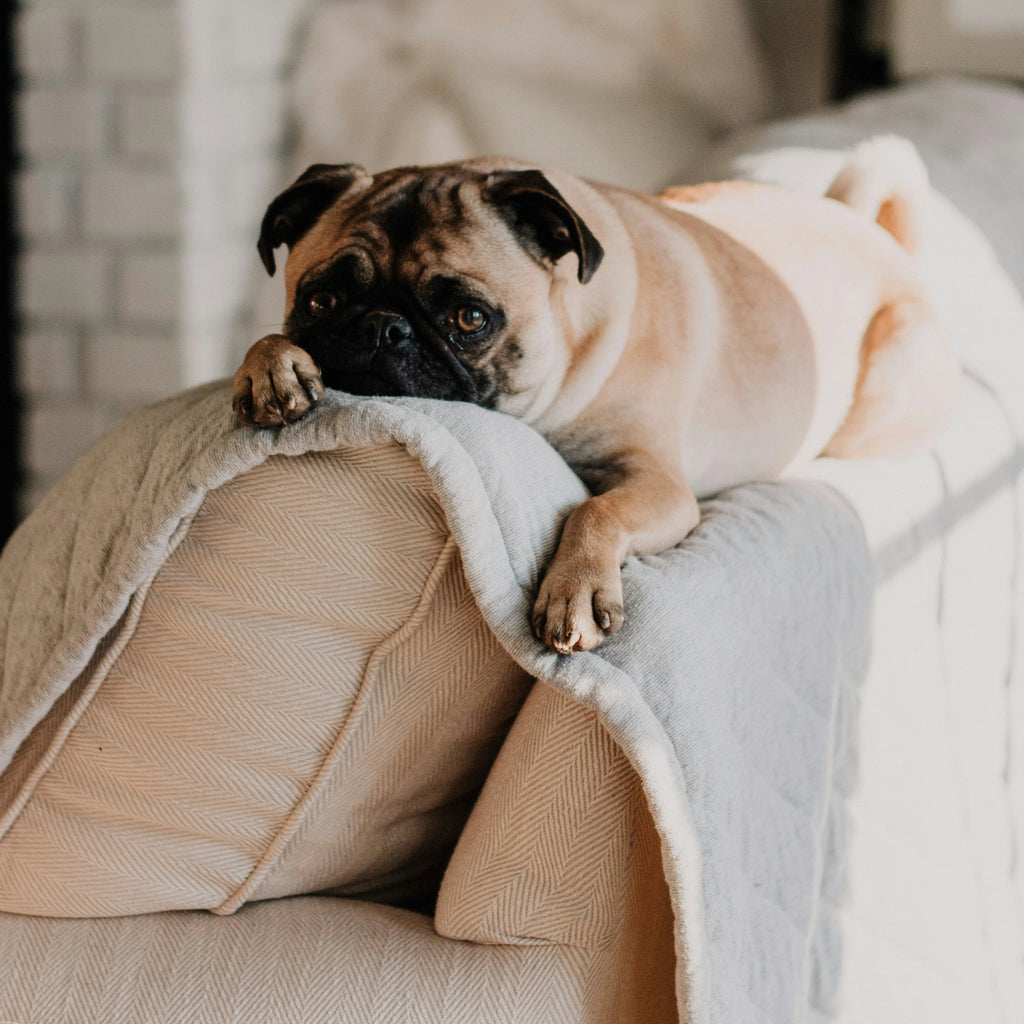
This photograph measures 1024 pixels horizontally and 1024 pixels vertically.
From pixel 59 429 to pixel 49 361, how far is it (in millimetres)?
169

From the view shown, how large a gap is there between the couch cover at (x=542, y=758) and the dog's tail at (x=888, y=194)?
2.78 feet

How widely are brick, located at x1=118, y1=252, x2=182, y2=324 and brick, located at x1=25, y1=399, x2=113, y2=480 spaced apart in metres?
0.27

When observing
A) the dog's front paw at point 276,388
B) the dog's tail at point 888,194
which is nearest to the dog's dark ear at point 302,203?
the dog's front paw at point 276,388

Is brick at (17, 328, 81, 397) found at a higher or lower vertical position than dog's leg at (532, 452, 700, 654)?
lower

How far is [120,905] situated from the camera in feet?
3.21

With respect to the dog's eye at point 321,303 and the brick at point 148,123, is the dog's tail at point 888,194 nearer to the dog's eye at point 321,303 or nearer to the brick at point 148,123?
the dog's eye at point 321,303

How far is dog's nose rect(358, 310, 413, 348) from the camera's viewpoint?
1186 mm

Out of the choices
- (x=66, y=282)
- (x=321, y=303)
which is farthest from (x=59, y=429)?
(x=321, y=303)

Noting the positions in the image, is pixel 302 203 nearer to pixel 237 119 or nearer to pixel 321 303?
pixel 321 303

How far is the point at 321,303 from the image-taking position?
1.24 m

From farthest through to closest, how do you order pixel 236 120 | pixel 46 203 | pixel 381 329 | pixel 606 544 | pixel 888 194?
pixel 236 120
pixel 46 203
pixel 888 194
pixel 381 329
pixel 606 544

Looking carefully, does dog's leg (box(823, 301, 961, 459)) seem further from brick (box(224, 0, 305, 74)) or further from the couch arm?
brick (box(224, 0, 305, 74))

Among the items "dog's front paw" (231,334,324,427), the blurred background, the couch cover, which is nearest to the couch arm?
the couch cover

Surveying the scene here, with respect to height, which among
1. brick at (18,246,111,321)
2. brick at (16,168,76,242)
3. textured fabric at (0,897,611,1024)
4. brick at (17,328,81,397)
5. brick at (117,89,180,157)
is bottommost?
brick at (17,328,81,397)
